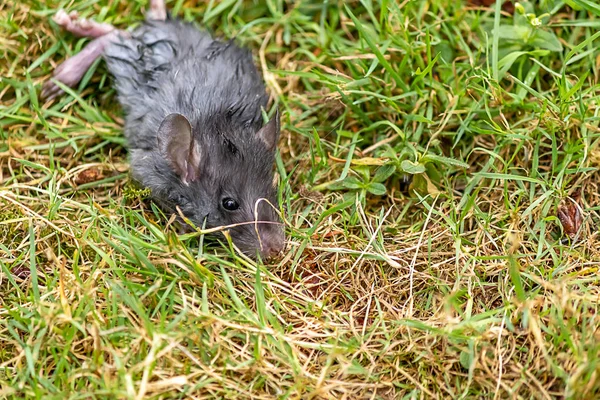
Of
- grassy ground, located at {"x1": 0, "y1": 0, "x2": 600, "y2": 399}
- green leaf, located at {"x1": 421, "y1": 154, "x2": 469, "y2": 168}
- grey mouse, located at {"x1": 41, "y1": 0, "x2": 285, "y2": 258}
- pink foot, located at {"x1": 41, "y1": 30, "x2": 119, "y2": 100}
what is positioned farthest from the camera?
pink foot, located at {"x1": 41, "y1": 30, "x2": 119, "y2": 100}

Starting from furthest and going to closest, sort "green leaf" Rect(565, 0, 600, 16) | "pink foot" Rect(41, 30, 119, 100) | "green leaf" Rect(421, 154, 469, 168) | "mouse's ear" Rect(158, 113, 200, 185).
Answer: "pink foot" Rect(41, 30, 119, 100), "green leaf" Rect(565, 0, 600, 16), "green leaf" Rect(421, 154, 469, 168), "mouse's ear" Rect(158, 113, 200, 185)

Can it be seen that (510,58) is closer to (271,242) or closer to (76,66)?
(271,242)

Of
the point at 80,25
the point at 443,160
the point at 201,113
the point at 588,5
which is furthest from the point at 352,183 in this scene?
the point at 80,25

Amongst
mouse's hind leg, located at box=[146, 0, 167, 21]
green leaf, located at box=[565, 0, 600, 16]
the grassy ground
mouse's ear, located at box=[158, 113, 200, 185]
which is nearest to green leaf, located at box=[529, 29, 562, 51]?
the grassy ground

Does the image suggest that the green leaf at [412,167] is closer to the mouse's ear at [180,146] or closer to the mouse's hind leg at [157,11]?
the mouse's ear at [180,146]

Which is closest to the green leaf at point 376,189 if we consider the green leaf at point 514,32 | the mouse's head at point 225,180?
the mouse's head at point 225,180

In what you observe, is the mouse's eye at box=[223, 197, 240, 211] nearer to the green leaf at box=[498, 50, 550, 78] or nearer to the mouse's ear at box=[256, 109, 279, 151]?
the mouse's ear at box=[256, 109, 279, 151]

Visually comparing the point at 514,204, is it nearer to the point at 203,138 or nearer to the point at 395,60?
the point at 395,60
